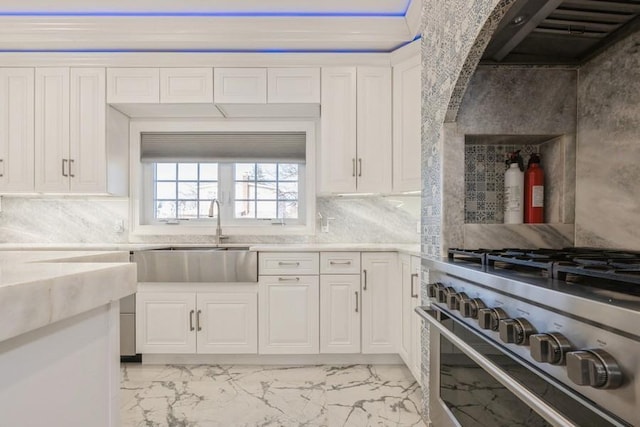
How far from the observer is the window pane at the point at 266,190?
3439 millimetres

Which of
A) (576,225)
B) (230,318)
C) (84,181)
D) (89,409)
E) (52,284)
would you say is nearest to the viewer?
(52,284)

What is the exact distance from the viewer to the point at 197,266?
2.65 meters

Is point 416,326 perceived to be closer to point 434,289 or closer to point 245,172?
point 434,289

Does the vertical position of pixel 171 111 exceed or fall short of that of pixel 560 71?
it exceeds it

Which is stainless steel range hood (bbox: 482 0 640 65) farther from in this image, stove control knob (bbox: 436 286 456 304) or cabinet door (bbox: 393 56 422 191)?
cabinet door (bbox: 393 56 422 191)

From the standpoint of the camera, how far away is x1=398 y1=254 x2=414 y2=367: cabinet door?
7.75 ft

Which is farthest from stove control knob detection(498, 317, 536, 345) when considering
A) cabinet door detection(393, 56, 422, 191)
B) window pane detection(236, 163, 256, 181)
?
window pane detection(236, 163, 256, 181)

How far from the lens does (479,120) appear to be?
1.60m

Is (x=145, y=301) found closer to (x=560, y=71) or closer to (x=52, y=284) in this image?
(x=52, y=284)

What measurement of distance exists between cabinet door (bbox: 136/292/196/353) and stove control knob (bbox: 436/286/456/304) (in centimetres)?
192

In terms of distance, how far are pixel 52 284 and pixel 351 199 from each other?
2824 mm

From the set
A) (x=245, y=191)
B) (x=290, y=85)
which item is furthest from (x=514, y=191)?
(x=245, y=191)

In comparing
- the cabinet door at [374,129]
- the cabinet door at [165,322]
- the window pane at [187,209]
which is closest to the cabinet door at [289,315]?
the cabinet door at [165,322]

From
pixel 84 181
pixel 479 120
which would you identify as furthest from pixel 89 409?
pixel 84 181
